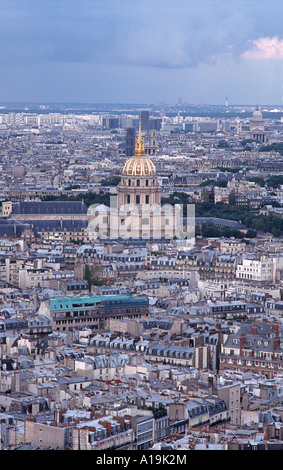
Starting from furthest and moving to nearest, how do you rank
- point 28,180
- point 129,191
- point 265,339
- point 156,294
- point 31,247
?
point 28,180 < point 129,191 < point 31,247 < point 156,294 < point 265,339

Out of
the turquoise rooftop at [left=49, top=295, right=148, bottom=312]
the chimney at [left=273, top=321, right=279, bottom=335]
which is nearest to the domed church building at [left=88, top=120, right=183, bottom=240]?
the turquoise rooftop at [left=49, top=295, right=148, bottom=312]

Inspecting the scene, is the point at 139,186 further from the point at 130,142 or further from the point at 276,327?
the point at 130,142

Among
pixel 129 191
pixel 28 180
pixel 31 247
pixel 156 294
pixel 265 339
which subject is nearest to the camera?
pixel 265 339

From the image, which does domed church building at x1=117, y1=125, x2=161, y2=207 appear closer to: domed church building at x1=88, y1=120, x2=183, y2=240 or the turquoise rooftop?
domed church building at x1=88, y1=120, x2=183, y2=240

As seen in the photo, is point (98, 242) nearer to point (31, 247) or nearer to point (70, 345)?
point (31, 247)

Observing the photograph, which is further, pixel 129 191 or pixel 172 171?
pixel 172 171

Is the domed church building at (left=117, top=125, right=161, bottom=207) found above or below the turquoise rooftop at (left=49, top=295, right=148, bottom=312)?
below

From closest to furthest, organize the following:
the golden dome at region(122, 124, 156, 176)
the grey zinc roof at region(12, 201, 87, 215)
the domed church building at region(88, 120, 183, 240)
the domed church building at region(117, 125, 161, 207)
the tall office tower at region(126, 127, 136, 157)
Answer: the domed church building at region(88, 120, 183, 240)
the grey zinc roof at region(12, 201, 87, 215)
the domed church building at region(117, 125, 161, 207)
the golden dome at region(122, 124, 156, 176)
the tall office tower at region(126, 127, 136, 157)

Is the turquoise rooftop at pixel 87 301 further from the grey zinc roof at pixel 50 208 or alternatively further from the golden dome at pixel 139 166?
the golden dome at pixel 139 166

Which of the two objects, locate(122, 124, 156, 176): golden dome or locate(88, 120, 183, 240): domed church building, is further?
locate(122, 124, 156, 176): golden dome
